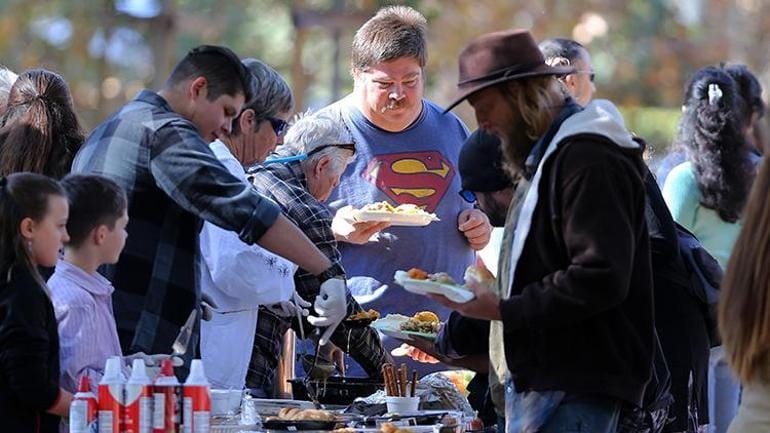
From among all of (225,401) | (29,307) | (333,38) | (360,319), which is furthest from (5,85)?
(333,38)

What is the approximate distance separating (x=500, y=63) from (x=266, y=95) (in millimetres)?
1680

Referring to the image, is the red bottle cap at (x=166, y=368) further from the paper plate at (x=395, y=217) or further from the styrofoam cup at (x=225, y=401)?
the paper plate at (x=395, y=217)

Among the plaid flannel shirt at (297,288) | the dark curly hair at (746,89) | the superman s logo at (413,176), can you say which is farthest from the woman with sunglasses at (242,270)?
the dark curly hair at (746,89)

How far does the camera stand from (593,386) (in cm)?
377

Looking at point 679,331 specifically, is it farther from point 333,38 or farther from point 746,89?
point 333,38

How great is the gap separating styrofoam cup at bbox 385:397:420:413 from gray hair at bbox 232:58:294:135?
3.94ft

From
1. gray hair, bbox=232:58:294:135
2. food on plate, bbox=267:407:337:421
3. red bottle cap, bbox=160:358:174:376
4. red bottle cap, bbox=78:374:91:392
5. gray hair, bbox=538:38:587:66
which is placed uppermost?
gray hair, bbox=538:38:587:66

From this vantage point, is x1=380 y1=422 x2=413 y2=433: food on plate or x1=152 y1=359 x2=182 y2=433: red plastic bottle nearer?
x1=152 y1=359 x2=182 y2=433: red plastic bottle

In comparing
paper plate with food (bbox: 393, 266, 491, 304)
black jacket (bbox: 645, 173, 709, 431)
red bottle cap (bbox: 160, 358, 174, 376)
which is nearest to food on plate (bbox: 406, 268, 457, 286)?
paper plate with food (bbox: 393, 266, 491, 304)

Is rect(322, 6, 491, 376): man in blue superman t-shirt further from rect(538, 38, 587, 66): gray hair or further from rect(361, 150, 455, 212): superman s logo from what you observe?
rect(538, 38, 587, 66): gray hair

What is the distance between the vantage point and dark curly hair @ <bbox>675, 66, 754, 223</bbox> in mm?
6816

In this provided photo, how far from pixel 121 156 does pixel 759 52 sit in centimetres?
1696

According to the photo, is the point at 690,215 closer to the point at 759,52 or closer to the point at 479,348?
the point at 479,348

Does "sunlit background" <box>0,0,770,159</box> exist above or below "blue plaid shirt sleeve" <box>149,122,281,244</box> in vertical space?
above
